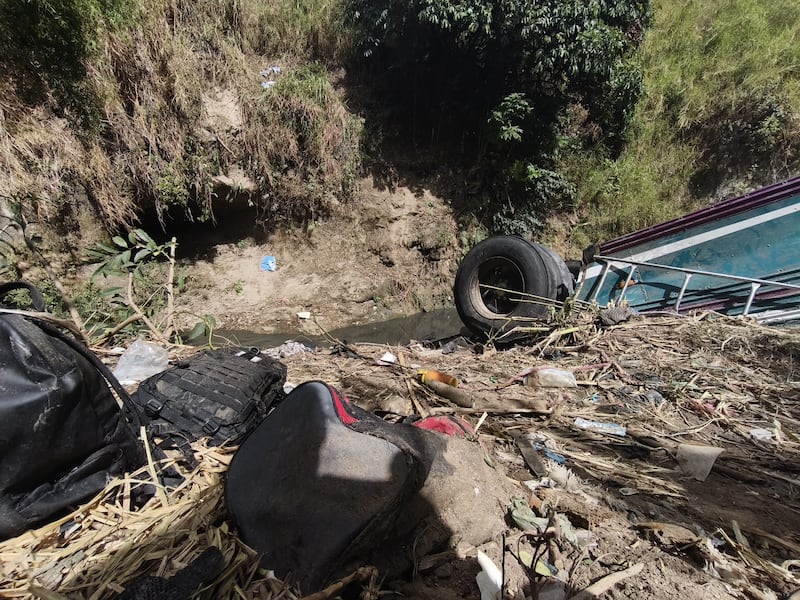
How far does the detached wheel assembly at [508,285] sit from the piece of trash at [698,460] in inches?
72.3

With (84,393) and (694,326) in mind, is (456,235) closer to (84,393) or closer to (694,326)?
(694,326)

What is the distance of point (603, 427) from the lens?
1.75 metres

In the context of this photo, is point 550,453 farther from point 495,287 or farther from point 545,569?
point 495,287

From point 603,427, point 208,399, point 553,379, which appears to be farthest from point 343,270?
point 603,427

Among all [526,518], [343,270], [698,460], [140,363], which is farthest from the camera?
[343,270]

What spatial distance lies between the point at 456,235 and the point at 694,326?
4.80 m

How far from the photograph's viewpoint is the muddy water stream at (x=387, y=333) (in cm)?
547

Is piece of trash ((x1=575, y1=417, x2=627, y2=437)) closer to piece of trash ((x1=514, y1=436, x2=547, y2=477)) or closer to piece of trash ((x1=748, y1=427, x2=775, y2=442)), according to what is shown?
piece of trash ((x1=514, y1=436, x2=547, y2=477))

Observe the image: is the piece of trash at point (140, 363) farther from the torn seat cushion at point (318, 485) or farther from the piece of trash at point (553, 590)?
the piece of trash at point (553, 590)

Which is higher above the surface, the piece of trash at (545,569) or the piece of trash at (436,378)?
the piece of trash at (436,378)

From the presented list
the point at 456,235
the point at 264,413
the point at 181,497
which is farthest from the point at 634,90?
the point at 181,497

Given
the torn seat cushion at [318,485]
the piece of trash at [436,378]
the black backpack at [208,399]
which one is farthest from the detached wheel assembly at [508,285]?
the torn seat cushion at [318,485]

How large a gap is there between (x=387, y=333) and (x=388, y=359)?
10.7ft

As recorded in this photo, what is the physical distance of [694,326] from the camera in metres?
2.88
